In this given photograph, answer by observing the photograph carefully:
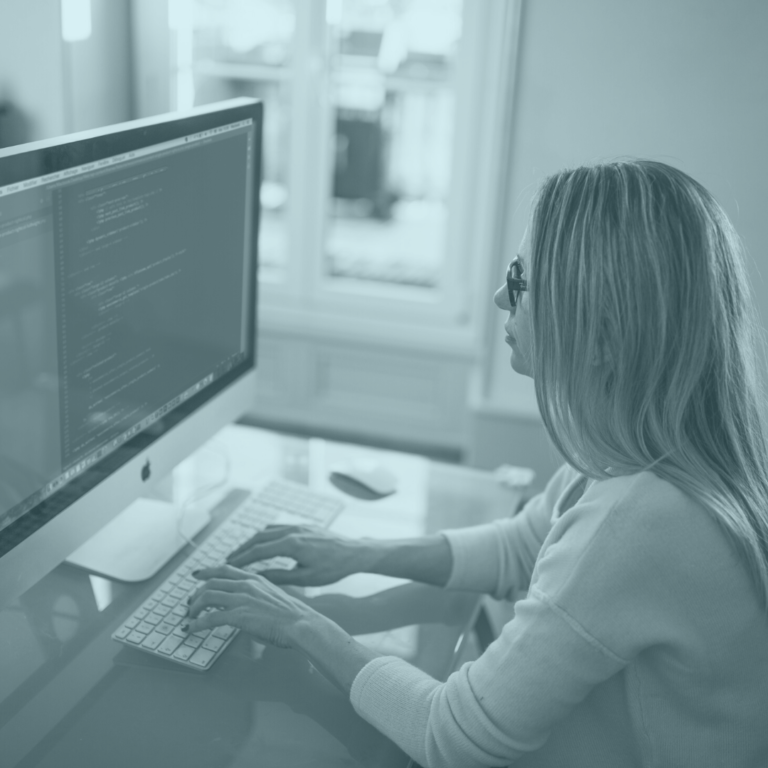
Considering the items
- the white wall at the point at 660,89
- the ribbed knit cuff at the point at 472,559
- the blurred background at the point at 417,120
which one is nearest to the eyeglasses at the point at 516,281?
the ribbed knit cuff at the point at 472,559

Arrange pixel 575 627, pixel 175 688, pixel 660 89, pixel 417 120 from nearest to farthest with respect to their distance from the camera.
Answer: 1. pixel 575 627
2. pixel 175 688
3. pixel 660 89
4. pixel 417 120

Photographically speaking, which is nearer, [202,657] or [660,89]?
[202,657]

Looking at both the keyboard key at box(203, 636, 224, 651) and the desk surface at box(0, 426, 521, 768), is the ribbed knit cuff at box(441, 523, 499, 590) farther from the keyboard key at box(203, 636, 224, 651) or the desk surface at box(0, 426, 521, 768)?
the keyboard key at box(203, 636, 224, 651)

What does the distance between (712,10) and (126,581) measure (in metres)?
1.60

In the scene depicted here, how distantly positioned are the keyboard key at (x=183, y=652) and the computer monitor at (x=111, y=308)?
159 millimetres

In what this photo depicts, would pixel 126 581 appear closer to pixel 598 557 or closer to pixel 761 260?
pixel 598 557

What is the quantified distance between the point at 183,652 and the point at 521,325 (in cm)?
50

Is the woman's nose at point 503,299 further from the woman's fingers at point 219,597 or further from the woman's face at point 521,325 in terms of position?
the woman's fingers at point 219,597

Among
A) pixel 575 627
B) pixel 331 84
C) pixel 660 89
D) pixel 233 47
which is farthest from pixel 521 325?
pixel 233 47

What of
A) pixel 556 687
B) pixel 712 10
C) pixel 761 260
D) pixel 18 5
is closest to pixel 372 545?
pixel 556 687

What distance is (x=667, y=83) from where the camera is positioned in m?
1.90

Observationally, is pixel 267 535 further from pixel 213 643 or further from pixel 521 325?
pixel 521 325

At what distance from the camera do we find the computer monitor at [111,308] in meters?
0.83

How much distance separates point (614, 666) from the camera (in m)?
0.79
